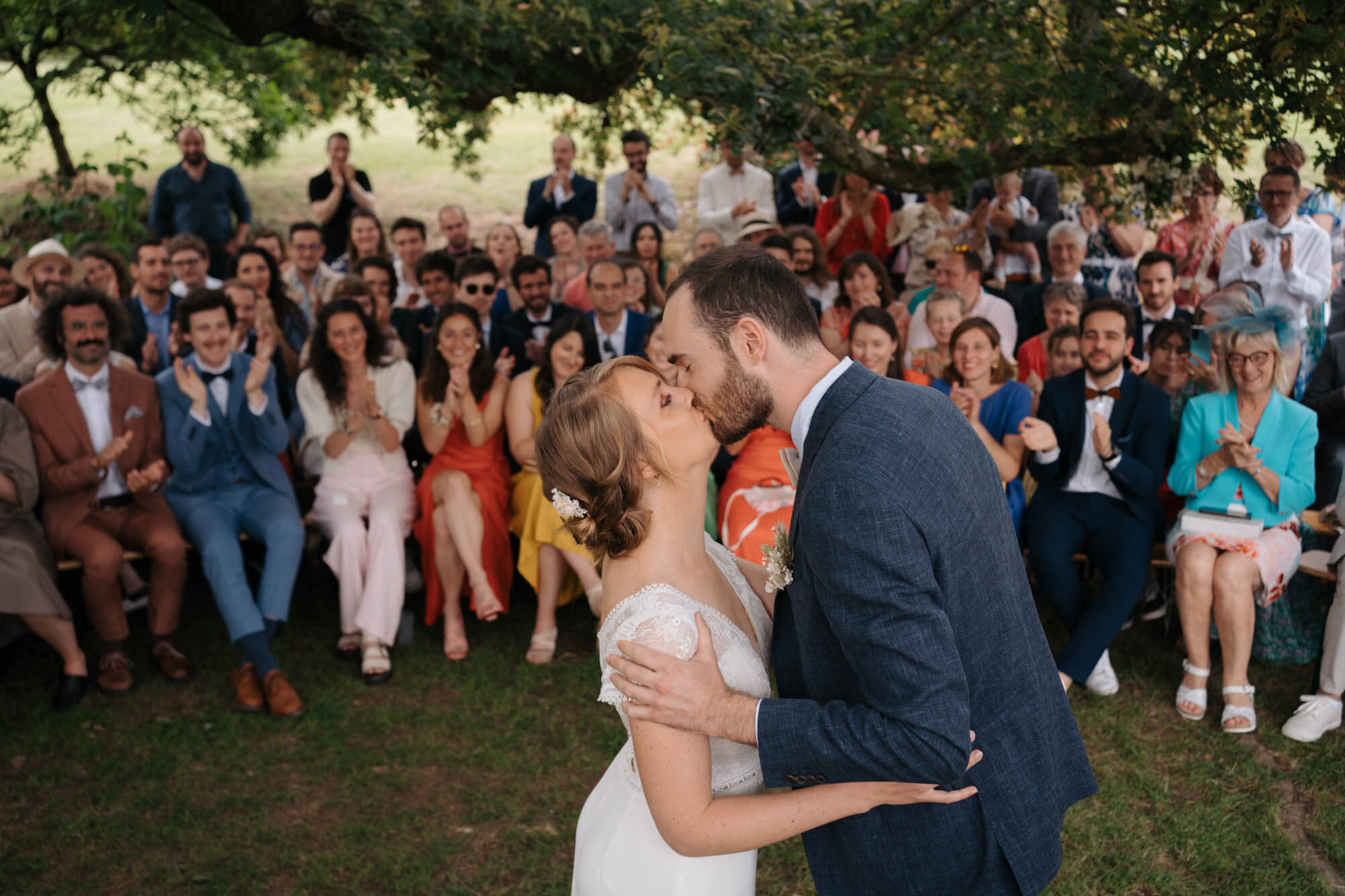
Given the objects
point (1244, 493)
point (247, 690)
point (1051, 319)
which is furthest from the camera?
point (1051, 319)

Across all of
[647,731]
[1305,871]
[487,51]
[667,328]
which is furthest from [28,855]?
[1305,871]

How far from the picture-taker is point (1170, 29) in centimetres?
442

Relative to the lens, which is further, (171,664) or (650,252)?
(650,252)

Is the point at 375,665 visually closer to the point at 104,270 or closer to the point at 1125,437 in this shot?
the point at 104,270

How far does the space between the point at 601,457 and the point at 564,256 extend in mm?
6468

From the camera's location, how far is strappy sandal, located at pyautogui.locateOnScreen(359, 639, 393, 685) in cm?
520

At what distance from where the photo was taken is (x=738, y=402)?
200 centimetres

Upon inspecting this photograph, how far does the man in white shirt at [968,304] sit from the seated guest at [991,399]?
4.45 feet

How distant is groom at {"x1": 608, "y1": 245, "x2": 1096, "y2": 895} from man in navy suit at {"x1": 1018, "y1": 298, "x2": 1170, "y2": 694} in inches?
122

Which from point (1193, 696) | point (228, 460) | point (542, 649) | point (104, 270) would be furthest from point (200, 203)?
point (1193, 696)

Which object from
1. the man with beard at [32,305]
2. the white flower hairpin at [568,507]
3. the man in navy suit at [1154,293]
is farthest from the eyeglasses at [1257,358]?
the man with beard at [32,305]

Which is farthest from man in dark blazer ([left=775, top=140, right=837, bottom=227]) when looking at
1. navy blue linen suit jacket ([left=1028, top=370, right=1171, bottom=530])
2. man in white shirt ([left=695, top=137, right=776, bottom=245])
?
navy blue linen suit jacket ([left=1028, top=370, right=1171, bottom=530])

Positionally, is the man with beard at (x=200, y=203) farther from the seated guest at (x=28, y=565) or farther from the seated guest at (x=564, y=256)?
the seated guest at (x=28, y=565)

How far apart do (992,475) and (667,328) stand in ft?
2.21
